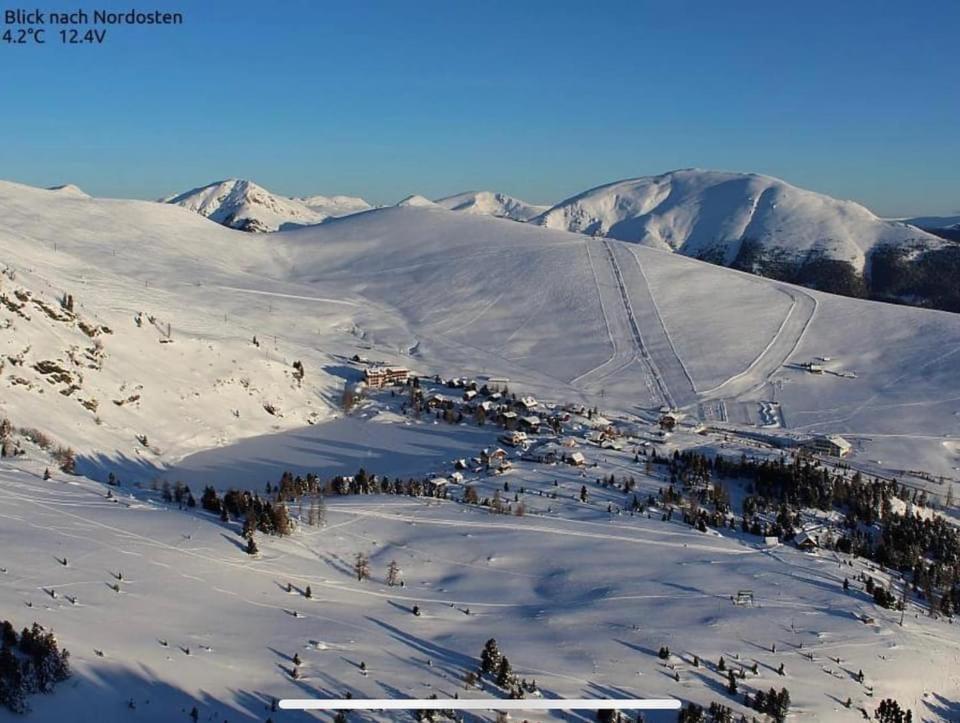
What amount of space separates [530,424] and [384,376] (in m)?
14.3

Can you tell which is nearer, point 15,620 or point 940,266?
point 15,620

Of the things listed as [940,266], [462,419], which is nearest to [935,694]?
[462,419]

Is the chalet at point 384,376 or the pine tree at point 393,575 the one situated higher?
the chalet at point 384,376

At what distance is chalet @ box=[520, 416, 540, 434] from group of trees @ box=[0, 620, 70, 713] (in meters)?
36.3

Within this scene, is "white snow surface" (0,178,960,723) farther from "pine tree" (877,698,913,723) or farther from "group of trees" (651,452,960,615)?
"group of trees" (651,452,960,615)

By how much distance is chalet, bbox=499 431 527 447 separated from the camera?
4672 cm

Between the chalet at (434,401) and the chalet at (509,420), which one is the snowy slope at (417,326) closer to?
the chalet at (434,401)

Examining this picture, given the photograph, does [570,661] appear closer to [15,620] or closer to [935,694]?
[935,694]

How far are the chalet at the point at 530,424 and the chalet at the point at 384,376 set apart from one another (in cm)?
1306

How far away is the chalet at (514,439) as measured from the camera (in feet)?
153

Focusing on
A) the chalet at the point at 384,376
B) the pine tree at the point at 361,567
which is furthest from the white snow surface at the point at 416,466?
the chalet at the point at 384,376

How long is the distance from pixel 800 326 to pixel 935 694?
61965 millimetres

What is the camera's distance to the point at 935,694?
21.4 metres

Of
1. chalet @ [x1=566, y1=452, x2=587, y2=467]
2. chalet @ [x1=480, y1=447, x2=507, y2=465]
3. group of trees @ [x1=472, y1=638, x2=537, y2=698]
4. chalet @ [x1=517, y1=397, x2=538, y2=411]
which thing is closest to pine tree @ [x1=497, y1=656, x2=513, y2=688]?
group of trees @ [x1=472, y1=638, x2=537, y2=698]
